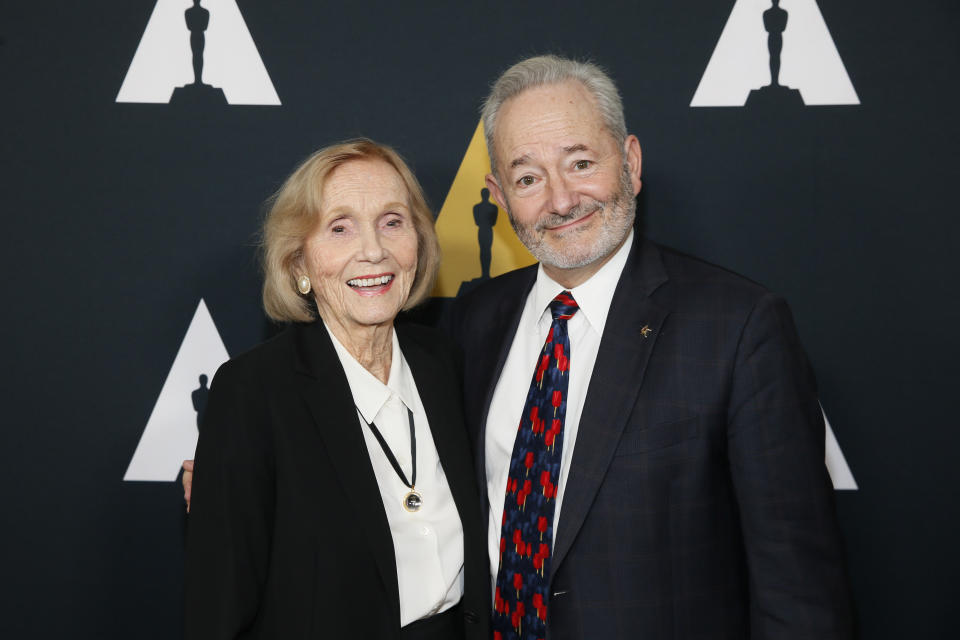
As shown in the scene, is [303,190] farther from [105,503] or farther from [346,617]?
[105,503]

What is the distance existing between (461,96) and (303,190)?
72cm

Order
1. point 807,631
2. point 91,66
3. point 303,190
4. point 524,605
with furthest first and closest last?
point 91,66 < point 303,190 < point 524,605 < point 807,631

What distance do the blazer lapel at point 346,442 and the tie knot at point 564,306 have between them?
51 centimetres

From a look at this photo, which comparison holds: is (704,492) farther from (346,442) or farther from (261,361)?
(261,361)

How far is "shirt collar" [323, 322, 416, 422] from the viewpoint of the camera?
171 cm

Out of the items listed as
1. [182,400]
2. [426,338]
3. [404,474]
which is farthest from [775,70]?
[182,400]

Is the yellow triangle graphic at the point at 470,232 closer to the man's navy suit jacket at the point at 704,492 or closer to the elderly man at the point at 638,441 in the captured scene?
the elderly man at the point at 638,441

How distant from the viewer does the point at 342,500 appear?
1564 millimetres

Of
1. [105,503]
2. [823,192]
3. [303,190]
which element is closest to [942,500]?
[823,192]

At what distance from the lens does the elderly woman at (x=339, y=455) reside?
1521 mm

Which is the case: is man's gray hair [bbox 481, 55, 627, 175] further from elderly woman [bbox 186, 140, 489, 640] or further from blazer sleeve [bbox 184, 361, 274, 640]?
blazer sleeve [bbox 184, 361, 274, 640]

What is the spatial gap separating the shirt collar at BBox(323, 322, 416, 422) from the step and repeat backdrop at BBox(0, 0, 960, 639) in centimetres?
62

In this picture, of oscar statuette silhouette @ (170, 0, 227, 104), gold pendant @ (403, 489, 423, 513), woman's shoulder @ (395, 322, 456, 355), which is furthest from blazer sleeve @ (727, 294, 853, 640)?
oscar statuette silhouette @ (170, 0, 227, 104)

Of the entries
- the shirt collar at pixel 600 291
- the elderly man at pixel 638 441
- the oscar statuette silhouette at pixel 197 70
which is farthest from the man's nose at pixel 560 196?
the oscar statuette silhouette at pixel 197 70
